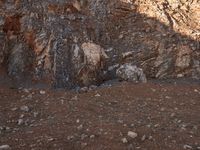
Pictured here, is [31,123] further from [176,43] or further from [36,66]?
[176,43]

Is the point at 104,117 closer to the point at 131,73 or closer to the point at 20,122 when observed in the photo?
the point at 20,122

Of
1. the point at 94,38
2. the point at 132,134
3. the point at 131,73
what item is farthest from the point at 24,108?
the point at 94,38

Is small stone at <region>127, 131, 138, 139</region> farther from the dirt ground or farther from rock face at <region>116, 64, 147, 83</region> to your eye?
rock face at <region>116, 64, 147, 83</region>

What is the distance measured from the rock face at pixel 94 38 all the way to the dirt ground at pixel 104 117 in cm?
54

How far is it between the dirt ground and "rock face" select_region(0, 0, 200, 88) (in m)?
0.54

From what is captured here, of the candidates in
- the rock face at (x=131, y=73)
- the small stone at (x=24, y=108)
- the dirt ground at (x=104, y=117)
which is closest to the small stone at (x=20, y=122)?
the dirt ground at (x=104, y=117)

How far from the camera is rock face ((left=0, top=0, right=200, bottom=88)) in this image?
830 cm

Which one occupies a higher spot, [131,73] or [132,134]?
[131,73]

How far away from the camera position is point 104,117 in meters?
6.91

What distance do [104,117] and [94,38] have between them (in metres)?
2.39

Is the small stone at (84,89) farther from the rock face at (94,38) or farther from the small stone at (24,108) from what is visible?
the small stone at (24,108)

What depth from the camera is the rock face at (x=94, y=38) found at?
27.2 ft

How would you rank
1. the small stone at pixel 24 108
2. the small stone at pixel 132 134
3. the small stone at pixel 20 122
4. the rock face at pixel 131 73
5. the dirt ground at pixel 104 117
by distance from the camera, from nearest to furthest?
the dirt ground at pixel 104 117
the small stone at pixel 132 134
the small stone at pixel 20 122
the small stone at pixel 24 108
the rock face at pixel 131 73

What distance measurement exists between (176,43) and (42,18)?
271 centimetres
